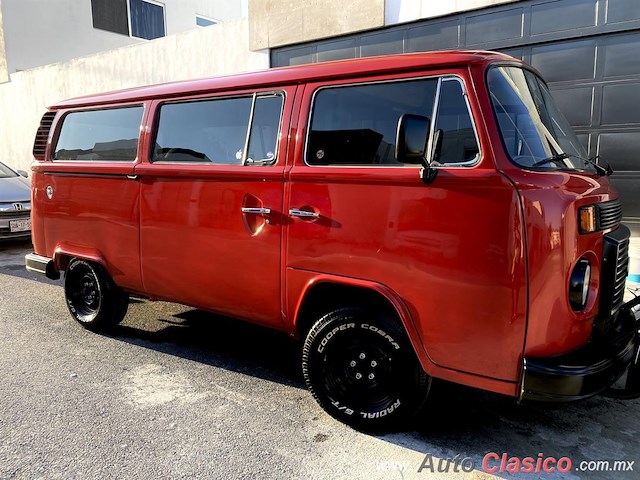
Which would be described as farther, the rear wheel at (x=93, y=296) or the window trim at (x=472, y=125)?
the rear wheel at (x=93, y=296)

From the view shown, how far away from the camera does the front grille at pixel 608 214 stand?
2.54 metres

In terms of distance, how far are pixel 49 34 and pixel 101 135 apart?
17050mm

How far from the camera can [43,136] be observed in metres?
4.79

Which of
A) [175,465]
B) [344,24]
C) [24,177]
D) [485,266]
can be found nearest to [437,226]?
[485,266]

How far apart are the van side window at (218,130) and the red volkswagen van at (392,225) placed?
0.04 ft

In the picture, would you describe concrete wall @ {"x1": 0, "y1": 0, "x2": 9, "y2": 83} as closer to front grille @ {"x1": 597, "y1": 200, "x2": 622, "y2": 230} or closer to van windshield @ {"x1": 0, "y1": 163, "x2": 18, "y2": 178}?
van windshield @ {"x1": 0, "y1": 163, "x2": 18, "y2": 178}

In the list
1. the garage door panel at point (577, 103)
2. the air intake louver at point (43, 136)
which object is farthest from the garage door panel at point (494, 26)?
the air intake louver at point (43, 136)

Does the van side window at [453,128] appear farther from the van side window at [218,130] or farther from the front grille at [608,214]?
the van side window at [218,130]

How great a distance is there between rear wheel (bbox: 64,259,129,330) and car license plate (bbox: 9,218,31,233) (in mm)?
4159

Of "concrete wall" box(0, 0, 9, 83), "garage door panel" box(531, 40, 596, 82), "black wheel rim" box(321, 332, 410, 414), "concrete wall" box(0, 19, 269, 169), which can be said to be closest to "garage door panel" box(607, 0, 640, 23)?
"garage door panel" box(531, 40, 596, 82)

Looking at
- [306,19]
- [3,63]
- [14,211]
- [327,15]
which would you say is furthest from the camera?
[3,63]

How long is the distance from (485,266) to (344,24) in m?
8.53

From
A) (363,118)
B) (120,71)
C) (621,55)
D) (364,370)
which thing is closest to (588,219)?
(363,118)

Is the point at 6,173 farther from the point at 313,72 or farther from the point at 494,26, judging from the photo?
the point at 494,26
